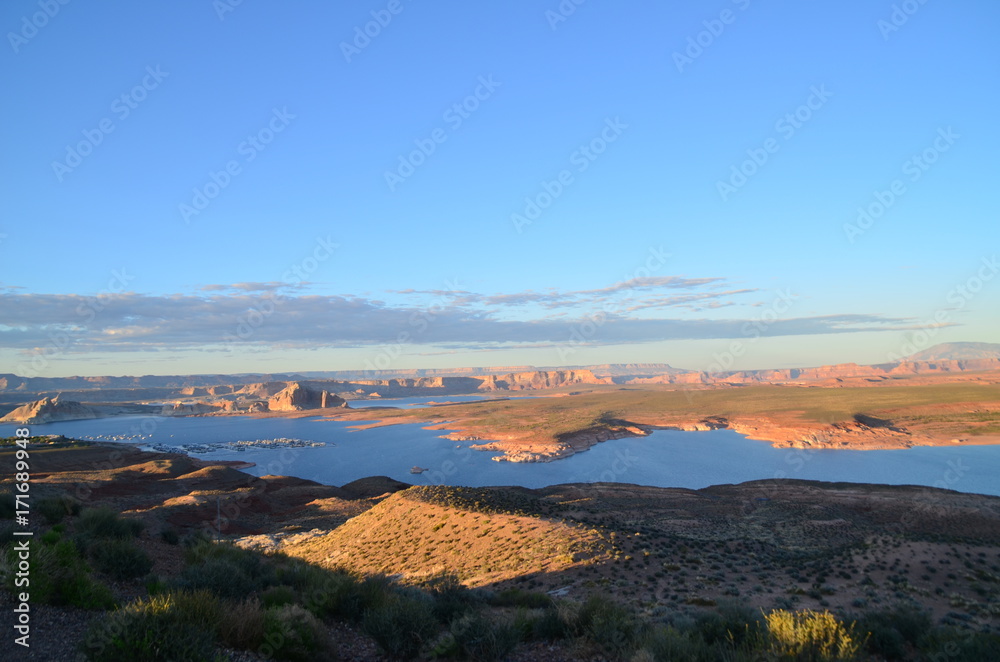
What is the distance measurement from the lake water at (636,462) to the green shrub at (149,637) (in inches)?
1881

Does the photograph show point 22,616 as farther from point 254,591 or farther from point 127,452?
point 127,452

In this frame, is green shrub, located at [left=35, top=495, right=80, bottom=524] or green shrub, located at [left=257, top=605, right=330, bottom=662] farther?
green shrub, located at [left=35, top=495, right=80, bottom=524]

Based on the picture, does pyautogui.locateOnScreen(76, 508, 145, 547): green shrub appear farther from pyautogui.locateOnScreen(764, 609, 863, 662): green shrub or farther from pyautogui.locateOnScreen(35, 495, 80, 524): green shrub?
pyautogui.locateOnScreen(764, 609, 863, 662): green shrub

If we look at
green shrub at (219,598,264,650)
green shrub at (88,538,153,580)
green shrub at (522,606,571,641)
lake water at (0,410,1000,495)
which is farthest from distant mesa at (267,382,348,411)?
green shrub at (219,598,264,650)

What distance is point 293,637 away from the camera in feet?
→ 20.7

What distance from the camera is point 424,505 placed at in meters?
23.8

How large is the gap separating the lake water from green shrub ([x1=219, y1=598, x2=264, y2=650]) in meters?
46.9

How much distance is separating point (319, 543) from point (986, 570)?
80.5 feet

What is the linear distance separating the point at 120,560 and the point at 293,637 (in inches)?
206

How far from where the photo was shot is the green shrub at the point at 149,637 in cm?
511

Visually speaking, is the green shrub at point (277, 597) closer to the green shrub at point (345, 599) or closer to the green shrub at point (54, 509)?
the green shrub at point (345, 599)

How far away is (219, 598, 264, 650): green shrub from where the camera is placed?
6.12 metres

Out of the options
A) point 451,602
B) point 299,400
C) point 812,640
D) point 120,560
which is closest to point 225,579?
point 120,560

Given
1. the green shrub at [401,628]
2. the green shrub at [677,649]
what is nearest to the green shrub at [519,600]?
the green shrub at [401,628]
